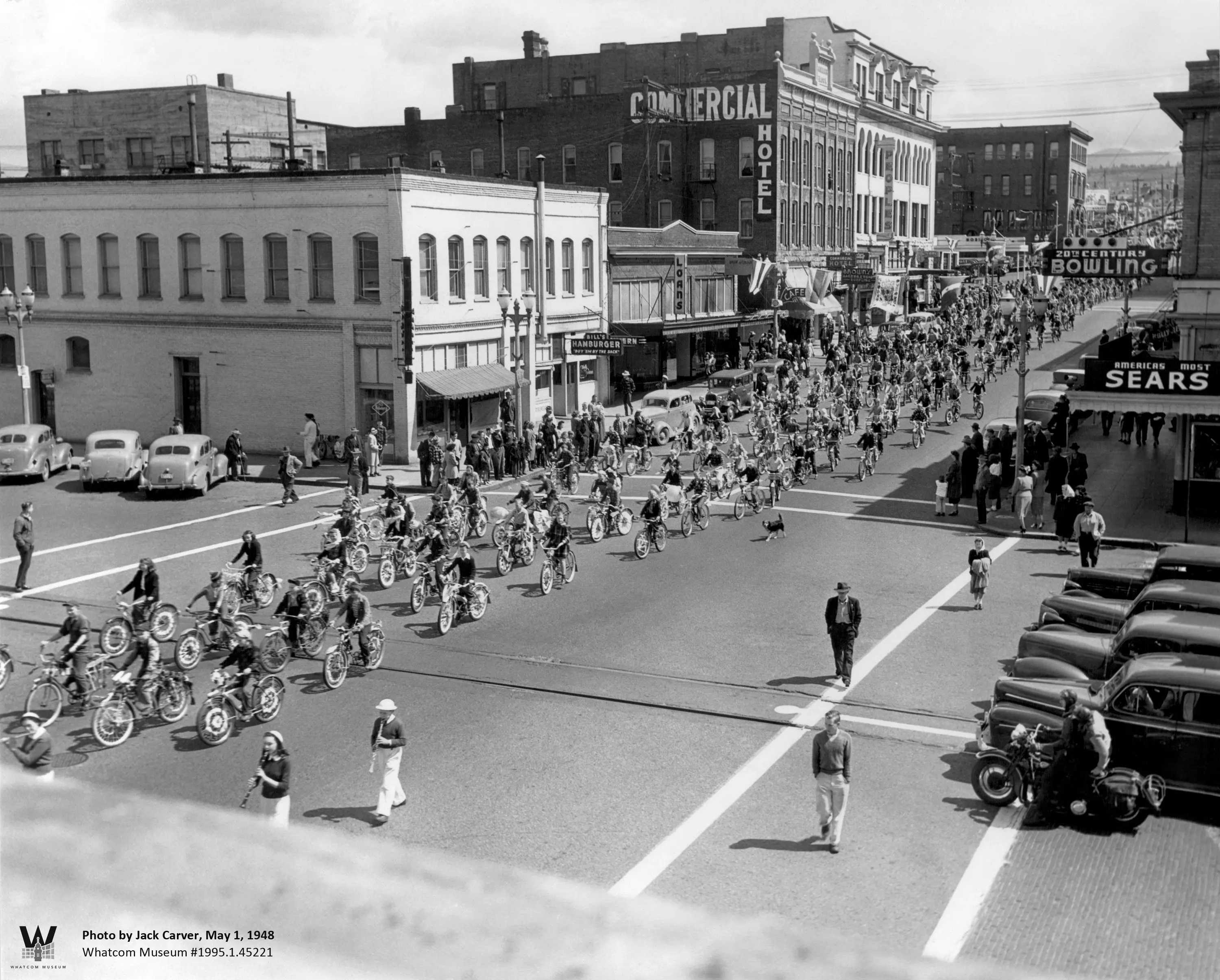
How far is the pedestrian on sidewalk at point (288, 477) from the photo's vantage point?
114 ft

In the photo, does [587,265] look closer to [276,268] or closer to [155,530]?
[276,268]

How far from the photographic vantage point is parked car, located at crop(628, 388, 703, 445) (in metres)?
46.6

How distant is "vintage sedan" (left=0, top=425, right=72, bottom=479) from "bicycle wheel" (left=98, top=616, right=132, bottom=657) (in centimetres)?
1928

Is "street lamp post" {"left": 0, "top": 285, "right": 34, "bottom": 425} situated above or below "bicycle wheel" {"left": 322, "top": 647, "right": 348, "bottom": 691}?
above

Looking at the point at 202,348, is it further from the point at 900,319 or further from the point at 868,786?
the point at 900,319

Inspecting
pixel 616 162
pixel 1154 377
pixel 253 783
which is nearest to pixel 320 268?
pixel 1154 377

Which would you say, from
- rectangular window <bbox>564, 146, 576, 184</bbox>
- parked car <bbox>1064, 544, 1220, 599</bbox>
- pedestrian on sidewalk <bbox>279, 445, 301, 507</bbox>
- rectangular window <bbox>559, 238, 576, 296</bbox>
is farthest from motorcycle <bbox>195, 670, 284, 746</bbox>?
rectangular window <bbox>564, 146, 576, 184</bbox>

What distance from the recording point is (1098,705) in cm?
1558

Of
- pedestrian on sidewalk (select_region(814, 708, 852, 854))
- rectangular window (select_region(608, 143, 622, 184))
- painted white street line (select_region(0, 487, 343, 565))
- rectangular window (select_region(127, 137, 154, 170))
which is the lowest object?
painted white street line (select_region(0, 487, 343, 565))

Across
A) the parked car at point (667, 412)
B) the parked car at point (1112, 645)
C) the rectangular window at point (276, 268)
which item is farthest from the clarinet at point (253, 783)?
the rectangular window at point (276, 268)

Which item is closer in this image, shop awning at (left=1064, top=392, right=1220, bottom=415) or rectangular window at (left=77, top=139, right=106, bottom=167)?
shop awning at (left=1064, top=392, right=1220, bottom=415)

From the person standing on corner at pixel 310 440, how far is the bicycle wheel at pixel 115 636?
Answer: 2070 centimetres

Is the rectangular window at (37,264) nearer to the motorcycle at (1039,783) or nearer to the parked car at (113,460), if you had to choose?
the parked car at (113,460)

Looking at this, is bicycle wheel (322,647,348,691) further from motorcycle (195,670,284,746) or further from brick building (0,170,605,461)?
brick building (0,170,605,461)
